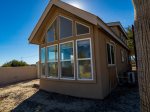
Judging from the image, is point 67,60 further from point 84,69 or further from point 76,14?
point 76,14

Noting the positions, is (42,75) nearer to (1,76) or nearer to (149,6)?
(1,76)

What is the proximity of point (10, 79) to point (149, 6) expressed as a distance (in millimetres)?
15319

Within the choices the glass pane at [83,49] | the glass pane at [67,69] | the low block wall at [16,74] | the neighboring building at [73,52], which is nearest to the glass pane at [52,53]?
the neighboring building at [73,52]

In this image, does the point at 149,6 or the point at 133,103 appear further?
the point at 133,103

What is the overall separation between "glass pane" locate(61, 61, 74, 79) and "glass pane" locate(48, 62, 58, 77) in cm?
55

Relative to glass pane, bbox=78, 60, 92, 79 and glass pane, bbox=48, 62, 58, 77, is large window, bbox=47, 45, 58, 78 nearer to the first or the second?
glass pane, bbox=48, 62, 58, 77

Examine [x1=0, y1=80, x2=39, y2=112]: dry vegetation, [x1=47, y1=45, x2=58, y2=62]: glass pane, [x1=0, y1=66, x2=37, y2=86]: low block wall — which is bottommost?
[x1=0, y1=80, x2=39, y2=112]: dry vegetation

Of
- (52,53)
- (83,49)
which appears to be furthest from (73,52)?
(52,53)

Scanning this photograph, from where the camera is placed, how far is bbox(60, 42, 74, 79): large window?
7183mm

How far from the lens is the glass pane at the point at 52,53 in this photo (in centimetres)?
823

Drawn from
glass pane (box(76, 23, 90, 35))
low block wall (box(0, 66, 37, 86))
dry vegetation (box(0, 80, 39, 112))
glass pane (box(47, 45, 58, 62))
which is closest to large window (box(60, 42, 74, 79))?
glass pane (box(47, 45, 58, 62))

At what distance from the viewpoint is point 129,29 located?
28.4 meters

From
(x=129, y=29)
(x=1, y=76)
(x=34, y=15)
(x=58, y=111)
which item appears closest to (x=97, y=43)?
(x=58, y=111)

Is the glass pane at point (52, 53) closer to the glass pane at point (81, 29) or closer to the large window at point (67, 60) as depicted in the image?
the large window at point (67, 60)
